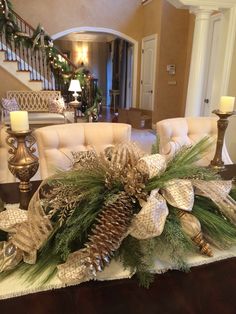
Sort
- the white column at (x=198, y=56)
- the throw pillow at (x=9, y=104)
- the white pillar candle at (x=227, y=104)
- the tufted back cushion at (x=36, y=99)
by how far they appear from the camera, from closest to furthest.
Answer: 1. the white pillar candle at (x=227, y=104)
2. the white column at (x=198, y=56)
3. the throw pillow at (x=9, y=104)
4. the tufted back cushion at (x=36, y=99)

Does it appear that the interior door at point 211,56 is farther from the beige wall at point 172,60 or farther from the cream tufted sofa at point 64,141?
the cream tufted sofa at point 64,141

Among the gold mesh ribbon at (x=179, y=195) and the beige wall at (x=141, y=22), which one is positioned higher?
the beige wall at (x=141, y=22)

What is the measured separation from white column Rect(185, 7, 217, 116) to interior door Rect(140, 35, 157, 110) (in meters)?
3.33

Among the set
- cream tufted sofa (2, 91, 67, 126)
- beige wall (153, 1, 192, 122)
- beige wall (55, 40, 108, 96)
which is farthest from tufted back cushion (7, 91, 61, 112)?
beige wall (55, 40, 108, 96)

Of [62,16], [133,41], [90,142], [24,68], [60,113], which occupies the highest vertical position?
[62,16]

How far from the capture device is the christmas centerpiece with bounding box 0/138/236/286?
68cm

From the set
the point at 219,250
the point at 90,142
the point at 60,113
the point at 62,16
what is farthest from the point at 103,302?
the point at 62,16

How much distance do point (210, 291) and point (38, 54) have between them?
6933mm

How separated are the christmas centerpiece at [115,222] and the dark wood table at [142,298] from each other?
3cm

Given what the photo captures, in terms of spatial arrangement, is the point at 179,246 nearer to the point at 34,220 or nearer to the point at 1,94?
the point at 34,220

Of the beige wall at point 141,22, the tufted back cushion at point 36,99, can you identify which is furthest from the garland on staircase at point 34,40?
the beige wall at point 141,22

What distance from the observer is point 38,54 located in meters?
6.66

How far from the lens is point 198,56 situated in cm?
377

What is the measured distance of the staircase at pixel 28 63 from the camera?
20.8 ft
